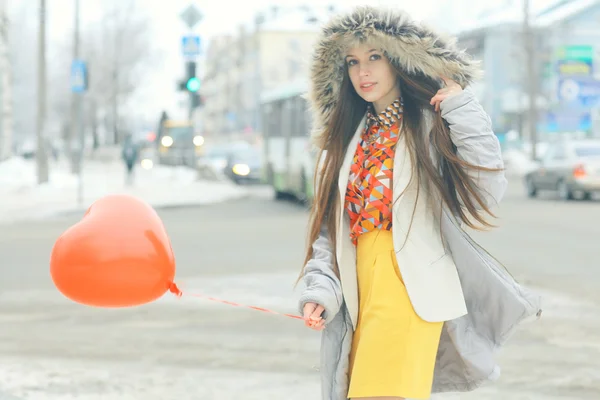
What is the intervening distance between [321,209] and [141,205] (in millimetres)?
608

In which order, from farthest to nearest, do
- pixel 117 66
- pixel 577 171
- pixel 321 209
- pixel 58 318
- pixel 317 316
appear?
pixel 117 66
pixel 577 171
pixel 58 318
pixel 321 209
pixel 317 316

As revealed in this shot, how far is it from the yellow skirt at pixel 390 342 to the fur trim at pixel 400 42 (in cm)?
60

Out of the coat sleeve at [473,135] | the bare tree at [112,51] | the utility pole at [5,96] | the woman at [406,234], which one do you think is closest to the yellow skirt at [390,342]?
the woman at [406,234]

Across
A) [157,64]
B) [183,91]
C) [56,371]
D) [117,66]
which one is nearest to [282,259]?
[56,371]

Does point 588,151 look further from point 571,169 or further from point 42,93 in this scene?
point 42,93

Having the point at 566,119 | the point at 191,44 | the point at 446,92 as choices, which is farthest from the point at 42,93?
the point at 566,119

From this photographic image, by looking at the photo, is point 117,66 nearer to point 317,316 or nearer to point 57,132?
point 57,132

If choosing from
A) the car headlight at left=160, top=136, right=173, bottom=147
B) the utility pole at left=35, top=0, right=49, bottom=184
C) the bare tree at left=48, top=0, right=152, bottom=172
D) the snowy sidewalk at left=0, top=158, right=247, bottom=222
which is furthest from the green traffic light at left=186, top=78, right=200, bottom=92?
the bare tree at left=48, top=0, right=152, bottom=172

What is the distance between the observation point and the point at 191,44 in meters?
24.2

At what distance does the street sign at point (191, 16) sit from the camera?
79.0 feet

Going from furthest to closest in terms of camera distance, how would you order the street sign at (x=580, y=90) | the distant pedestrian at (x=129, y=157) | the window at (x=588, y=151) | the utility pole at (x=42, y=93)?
the street sign at (x=580, y=90) < the distant pedestrian at (x=129, y=157) < the utility pole at (x=42, y=93) < the window at (x=588, y=151)

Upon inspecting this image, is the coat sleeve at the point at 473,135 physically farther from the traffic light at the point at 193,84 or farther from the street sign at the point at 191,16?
the traffic light at the point at 193,84

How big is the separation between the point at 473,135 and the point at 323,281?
0.65 m

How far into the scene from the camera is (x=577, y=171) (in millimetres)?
22219
